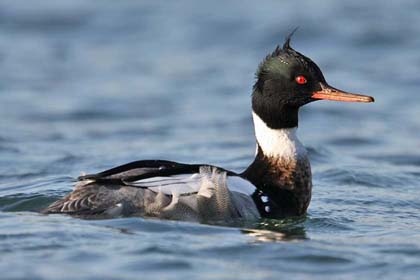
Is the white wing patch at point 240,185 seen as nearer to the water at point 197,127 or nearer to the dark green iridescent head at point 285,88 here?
the water at point 197,127

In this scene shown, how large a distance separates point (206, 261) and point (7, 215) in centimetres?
235

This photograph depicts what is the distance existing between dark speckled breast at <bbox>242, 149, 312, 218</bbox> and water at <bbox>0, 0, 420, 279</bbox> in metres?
0.18

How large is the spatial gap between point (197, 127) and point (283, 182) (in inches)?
256

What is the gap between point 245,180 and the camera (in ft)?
34.5

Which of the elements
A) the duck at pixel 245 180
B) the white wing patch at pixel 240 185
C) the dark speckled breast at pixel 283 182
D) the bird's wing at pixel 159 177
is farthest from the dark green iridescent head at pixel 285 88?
the bird's wing at pixel 159 177

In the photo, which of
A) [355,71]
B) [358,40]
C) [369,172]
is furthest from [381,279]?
[358,40]

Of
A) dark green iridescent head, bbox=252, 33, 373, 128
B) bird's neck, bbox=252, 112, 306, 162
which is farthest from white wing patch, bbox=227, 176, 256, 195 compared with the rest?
dark green iridescent head, bbox=252, 33, 373, 128

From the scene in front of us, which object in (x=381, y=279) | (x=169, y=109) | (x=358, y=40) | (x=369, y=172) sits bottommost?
(x=381, y=279)

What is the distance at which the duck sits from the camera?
9922 millimetres

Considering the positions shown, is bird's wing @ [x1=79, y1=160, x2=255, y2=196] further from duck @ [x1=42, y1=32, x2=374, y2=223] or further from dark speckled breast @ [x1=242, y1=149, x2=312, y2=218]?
dark speckled breast @ [x1=242, y1=149, x2=312, y2=218]

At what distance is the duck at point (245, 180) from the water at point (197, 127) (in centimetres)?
14

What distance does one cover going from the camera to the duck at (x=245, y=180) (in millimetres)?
9922

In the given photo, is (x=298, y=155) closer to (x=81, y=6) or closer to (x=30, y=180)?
(x=30, y=180)

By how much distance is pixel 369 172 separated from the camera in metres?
14.2
